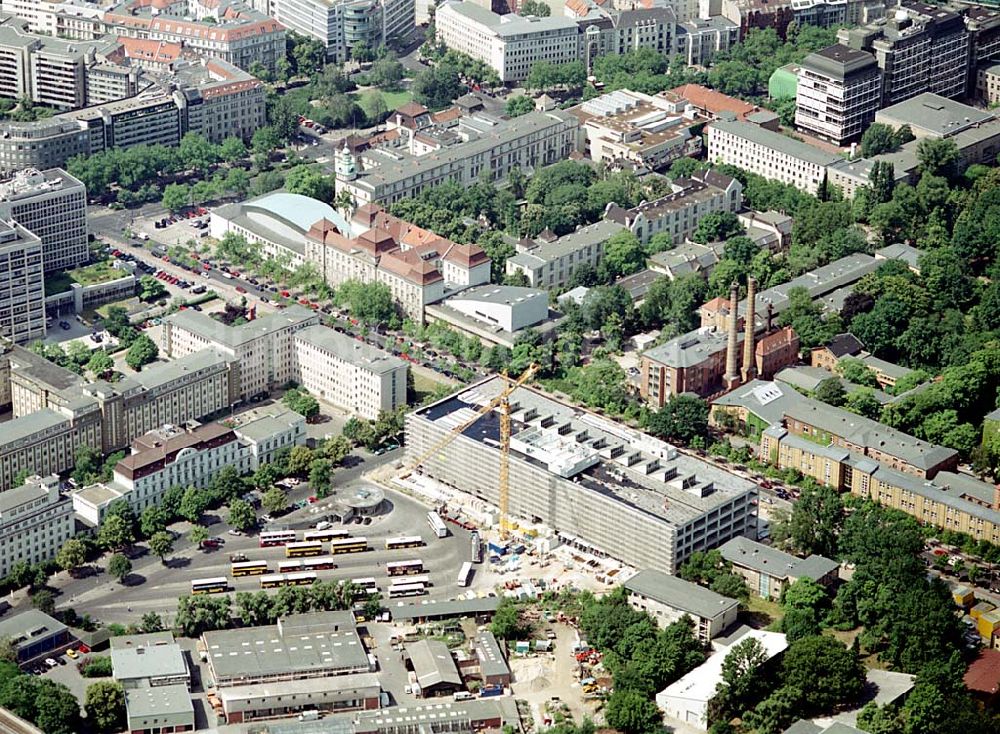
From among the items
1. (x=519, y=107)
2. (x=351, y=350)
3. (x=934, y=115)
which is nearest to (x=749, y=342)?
(x=351, y=350)

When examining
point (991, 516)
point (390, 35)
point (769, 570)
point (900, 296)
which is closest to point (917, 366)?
point (900, 296)

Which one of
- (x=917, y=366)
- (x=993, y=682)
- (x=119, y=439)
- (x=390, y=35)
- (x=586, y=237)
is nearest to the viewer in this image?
(x=993, y=682)

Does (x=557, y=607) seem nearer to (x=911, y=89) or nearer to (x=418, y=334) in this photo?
(x=418, y=334)

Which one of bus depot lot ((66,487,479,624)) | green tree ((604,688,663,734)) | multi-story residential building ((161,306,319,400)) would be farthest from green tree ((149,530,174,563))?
green tree ((604,688,663,734))

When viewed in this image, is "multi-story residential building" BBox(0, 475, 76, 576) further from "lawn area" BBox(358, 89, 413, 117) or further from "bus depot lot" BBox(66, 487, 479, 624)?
"lawn area" BBox(358, 89, 413, 117)

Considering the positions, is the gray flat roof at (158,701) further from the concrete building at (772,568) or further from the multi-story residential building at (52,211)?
the multi-story residential building at (52,211)

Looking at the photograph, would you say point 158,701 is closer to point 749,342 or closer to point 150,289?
point 749,342
